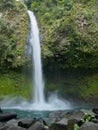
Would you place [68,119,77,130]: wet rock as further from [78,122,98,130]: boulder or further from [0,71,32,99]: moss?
[0,71,32,99]: moss

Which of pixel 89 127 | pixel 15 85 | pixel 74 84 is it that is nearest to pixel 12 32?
pixel 15 85

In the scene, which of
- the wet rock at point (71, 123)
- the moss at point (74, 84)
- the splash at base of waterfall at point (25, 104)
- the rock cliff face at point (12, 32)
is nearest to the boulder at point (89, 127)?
the wet rock at point (71, 123)

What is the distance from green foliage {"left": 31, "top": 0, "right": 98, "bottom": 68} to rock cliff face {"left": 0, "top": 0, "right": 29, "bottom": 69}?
3.77 ft

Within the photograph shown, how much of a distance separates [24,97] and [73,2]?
23.7ft

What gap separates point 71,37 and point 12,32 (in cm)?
337

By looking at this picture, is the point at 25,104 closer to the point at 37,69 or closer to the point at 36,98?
the point at 36,98

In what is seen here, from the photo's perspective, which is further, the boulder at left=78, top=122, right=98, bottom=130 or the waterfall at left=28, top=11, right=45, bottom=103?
the waterfall at left=28, top=11, right=45, bottom=103

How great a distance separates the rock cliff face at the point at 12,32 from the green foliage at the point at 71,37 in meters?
1.15

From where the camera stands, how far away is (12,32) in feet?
61.5

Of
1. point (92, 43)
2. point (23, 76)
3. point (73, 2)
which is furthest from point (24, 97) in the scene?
point (73, 2)

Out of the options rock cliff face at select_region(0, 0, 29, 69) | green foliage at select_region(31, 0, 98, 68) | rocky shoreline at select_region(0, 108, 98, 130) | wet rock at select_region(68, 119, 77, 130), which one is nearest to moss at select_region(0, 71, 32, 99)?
rock cliff face at select_region(0, 0, 29, 69)

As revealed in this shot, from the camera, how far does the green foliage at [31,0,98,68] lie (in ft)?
58.6

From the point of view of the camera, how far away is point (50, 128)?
7.13 meters

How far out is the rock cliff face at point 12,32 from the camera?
57.2ft
